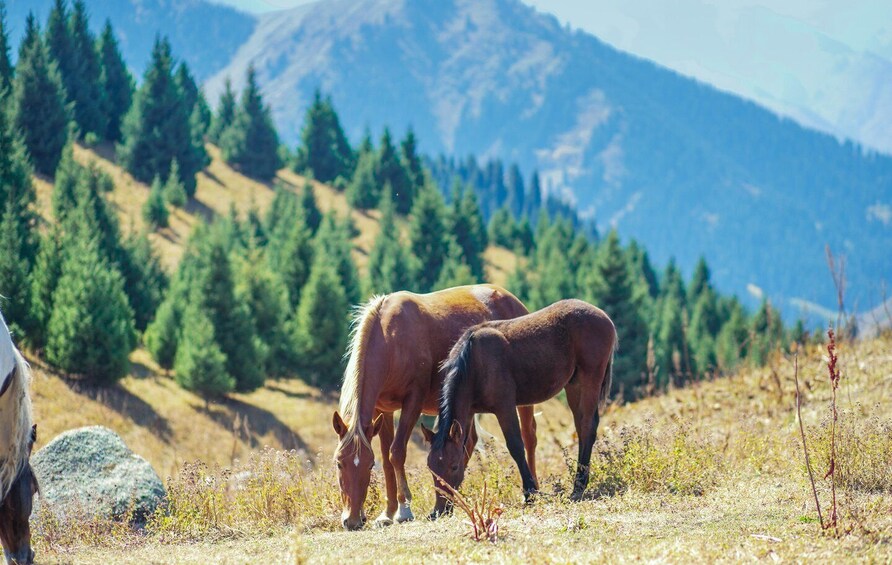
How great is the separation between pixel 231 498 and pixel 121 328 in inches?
696

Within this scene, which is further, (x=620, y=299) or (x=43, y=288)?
(x=620, y=299)

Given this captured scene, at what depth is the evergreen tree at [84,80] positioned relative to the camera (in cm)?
5397

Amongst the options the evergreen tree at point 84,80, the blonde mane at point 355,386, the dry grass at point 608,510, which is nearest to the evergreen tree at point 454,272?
the evergreen tree at point 84,80

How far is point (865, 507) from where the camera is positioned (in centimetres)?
767

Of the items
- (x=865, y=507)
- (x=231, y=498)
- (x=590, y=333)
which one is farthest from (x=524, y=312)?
(x=865, y=507)

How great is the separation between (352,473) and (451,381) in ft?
4.67

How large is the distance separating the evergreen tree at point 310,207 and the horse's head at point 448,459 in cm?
4826

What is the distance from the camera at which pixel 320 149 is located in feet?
240

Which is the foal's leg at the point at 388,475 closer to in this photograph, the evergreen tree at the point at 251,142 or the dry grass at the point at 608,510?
the dry grass at the point at 608,510

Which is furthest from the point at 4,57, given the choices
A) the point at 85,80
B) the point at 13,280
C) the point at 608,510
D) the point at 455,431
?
the point at 608,510

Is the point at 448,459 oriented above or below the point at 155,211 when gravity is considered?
below

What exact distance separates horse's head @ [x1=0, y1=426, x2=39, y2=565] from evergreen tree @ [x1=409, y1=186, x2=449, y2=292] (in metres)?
43.1

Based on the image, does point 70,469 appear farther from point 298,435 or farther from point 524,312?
point 298,435

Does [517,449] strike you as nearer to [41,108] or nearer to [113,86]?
[41,108]
